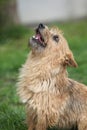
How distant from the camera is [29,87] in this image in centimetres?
688

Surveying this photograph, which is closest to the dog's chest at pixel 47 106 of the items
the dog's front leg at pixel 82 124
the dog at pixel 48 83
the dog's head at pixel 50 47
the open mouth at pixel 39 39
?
the dog at pixel 48 83

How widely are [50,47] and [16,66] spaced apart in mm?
4204

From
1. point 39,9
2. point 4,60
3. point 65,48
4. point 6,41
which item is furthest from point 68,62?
point 39,9

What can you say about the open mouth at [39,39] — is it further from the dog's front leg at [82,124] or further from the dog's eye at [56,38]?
the dog's front leg at [82,124]

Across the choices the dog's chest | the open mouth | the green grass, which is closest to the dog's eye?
the open mouth

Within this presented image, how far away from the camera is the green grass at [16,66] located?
25.2ft

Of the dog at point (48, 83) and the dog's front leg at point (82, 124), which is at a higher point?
the dog at point (48, 83)

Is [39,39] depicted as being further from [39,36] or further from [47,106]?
[47,106]

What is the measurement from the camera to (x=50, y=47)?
685cm

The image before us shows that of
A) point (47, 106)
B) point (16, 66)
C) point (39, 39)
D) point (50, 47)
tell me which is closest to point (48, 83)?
point (47, 106)

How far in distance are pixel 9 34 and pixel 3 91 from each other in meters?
4.93

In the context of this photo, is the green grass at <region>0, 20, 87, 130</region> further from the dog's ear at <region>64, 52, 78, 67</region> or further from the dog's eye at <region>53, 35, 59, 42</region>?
the dog's eye at <region>53, 35, 59, 42</region>

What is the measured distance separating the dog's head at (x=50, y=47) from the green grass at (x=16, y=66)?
47.8 inches

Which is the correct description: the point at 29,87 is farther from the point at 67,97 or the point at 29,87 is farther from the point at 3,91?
the point at 3,91
